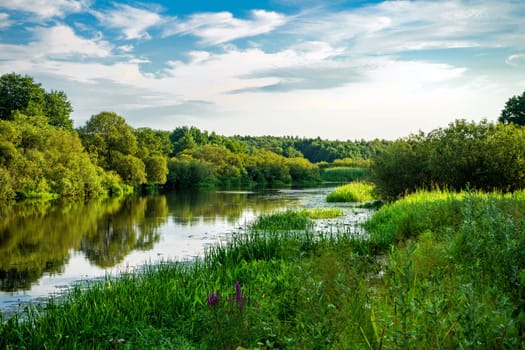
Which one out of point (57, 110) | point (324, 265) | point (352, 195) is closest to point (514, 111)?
point (352, 195)

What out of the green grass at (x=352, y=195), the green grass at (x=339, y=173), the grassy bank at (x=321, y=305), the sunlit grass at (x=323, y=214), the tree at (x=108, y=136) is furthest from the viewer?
the green grass at (x=339, y=173)

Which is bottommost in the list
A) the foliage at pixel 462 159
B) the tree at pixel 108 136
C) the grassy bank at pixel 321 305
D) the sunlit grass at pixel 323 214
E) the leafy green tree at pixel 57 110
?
the sunlit grass at pixel 323 214

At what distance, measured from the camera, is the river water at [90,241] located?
11633 mm

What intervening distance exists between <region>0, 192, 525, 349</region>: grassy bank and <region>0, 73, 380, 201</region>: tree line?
1986 cm

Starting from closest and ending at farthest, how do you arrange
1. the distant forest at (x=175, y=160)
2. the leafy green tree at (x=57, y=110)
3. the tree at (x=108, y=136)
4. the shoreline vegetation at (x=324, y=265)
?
1. the shoreline vegetation at (x=324, y=265)
2. the distant forest at (x=175, y=160)
3. the tree at (x=108, y=136)
4. the leafy green tree at (x=57, y=110)

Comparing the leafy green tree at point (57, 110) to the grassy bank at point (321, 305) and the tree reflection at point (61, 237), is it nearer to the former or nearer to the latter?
the tree reflection at point (61, 237)

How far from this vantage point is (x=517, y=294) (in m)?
4.33

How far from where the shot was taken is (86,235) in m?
19.5

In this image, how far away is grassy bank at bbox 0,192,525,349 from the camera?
348 cm

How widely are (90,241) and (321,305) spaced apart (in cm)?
1599

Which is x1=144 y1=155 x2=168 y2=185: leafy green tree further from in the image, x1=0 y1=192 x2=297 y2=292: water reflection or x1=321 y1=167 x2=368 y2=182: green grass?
x1=321 y1=167 x2=368 y2=182: green grass

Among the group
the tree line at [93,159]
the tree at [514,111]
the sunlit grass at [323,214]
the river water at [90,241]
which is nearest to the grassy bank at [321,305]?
the river water at [90,241]

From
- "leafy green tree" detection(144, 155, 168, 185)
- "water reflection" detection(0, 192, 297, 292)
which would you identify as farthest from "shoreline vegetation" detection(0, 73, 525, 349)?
"water reflection" detection(0, 192, 297, 292)

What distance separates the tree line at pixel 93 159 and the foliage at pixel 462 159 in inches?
97.3
